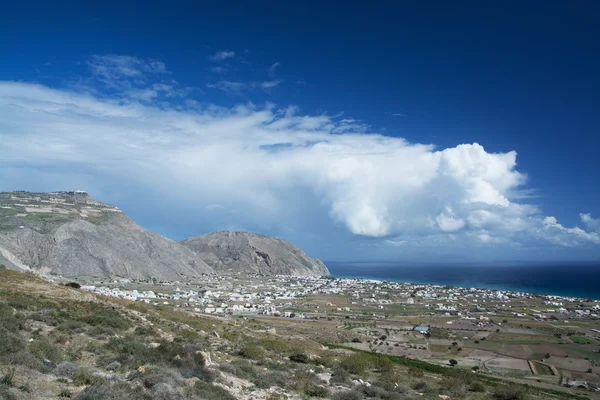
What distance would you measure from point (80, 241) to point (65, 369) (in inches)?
4192

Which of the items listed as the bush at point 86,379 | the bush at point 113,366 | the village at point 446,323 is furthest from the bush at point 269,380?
the village at point 446,323

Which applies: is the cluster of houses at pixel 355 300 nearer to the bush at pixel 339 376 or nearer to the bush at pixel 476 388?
the bush at pixel 476 388

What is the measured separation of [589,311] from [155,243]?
439ft

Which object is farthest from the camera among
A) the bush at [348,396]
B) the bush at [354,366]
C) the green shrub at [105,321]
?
the bush at [354,366]

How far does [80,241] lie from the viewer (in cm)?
10362

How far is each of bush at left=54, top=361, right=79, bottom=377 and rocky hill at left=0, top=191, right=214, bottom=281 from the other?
73.8m

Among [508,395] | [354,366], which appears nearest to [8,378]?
[354,366]

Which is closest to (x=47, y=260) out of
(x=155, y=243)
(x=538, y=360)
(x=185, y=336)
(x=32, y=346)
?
(x=155, y=243)

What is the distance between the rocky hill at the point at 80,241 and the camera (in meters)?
91.6

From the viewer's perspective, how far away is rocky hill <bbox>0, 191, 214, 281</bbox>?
9156 cm

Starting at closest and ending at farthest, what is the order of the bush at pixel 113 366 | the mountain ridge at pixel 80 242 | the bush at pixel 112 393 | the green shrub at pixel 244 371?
the bush at pixel 112 393 < the bush at pixel 113 366 < the green shrub at pixel 244 371 < the mountain ridge at pixel 80 242

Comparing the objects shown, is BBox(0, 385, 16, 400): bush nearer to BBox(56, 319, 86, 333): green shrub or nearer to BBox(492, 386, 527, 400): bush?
BBox(56, 319, 86, 333): green shrub

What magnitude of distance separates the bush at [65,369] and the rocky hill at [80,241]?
73.8 m

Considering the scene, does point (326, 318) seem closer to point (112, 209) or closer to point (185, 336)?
point (185, 336)
